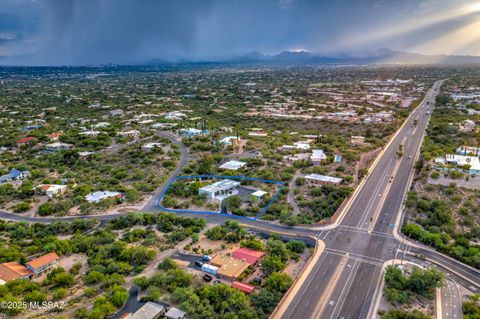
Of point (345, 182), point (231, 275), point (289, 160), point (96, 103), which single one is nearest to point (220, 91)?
point (96, 103)

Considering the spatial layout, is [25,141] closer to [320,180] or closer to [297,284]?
[320,180]

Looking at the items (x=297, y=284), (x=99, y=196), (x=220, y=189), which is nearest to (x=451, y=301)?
(x=297, y=284)

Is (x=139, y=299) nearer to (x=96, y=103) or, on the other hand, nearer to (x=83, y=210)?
(x=83, y=210)

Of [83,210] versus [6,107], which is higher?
[6,107]

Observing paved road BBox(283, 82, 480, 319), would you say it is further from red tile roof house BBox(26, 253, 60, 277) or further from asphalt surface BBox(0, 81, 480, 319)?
red tile roof house BBox(26, 253, 60, 277)

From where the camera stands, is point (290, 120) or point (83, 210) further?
point (290, 120)

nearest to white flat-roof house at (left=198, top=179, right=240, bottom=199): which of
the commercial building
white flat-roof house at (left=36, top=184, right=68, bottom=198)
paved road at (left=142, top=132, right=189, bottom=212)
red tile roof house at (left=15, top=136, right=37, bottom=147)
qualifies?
paved road at (left=142, top=132, right=189, bottom=212)
